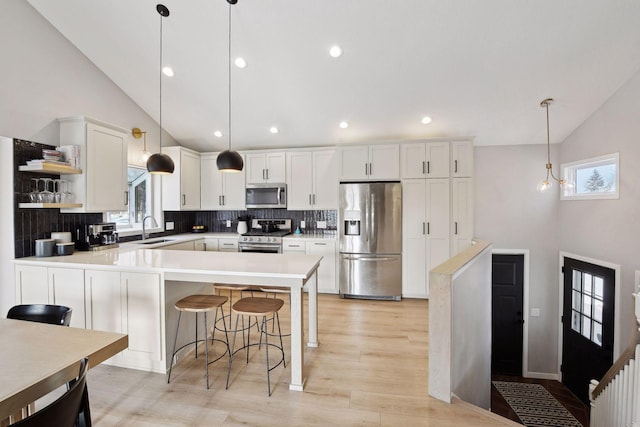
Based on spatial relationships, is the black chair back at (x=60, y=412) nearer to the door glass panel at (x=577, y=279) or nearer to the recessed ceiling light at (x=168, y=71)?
the recessed ceiling light at (x=168, y=71)

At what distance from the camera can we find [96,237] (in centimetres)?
353

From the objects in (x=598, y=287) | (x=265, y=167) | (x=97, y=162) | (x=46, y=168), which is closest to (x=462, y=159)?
(x=598, y=287)

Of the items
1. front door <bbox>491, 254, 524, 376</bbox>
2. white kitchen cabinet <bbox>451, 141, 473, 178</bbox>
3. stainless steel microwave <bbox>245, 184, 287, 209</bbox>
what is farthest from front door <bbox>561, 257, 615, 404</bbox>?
stainless steel microwave <bbox>245, 184, 287, 209</bbox>

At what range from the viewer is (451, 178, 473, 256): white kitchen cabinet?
165 inches

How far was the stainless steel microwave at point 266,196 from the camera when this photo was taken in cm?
493

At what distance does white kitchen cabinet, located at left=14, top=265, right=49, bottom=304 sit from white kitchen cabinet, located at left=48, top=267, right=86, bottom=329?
81 millimetres

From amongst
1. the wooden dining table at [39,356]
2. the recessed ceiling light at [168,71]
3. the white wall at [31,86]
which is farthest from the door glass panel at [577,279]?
the white wall at [31,86]

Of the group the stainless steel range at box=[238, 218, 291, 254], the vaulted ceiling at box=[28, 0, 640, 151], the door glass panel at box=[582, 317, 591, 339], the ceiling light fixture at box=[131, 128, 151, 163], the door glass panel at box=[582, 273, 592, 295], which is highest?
the vaulted ceiling at box=[28, 0, 640, 151]

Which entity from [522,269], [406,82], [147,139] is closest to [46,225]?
[147,139]

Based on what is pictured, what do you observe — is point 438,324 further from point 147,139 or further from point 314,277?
point 147,139

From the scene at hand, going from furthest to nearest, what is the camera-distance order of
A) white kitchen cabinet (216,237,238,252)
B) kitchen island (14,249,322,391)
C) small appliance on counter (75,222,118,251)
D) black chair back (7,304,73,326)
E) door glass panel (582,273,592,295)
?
white kitchen cabinet (216,237,238,252), door glass panel (582,273,592,295), small appliance on counter (75,222,118,251), kitchen island (14,249,322,391), black chair back (7,304,73,326)

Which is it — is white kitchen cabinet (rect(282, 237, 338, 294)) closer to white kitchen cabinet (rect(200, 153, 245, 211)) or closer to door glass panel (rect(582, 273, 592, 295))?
white kitchen cabinet (rect(200, 153, 245, 211))

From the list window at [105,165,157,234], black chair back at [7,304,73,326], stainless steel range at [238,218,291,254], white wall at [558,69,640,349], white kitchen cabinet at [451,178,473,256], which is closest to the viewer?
black chair back at [7,304,73,326]

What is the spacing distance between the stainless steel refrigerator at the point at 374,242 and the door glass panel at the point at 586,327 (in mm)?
2669
